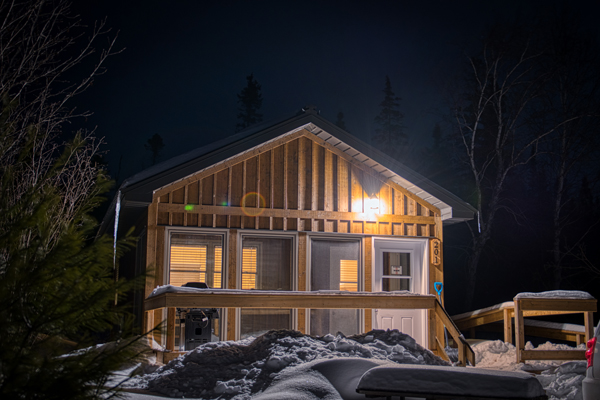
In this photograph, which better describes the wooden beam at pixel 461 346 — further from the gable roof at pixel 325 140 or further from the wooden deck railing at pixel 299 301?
the gable roof at pixel 325 140

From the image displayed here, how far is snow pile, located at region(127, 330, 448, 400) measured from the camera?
6281 mm

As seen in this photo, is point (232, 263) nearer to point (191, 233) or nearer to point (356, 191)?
point (191, 233)

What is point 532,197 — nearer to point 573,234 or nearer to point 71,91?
point 573,234

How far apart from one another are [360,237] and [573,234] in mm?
16577

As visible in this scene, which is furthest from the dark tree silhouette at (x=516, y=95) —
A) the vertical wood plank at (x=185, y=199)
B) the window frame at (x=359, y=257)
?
the vertical wood plank at (x=185, y=199)

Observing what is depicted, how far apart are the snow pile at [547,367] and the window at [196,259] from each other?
17.4 feet

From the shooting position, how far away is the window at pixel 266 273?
1048 centimetres

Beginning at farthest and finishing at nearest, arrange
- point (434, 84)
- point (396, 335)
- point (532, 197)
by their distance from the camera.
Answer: point (532, 197) → point (434, 84) → point (396, 335)

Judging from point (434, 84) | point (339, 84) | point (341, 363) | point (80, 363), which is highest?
point (339, 84)

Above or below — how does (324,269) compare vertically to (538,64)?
below

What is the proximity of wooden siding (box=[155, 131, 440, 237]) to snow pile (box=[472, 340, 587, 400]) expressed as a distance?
2.60m

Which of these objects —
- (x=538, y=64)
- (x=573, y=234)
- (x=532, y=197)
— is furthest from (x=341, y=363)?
(x=532, y=197)

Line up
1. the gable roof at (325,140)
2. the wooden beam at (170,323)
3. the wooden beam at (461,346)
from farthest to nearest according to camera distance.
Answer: the gable roof at (325,140) < the wooden beam at (461,346) < the wooden beam at (170,323)

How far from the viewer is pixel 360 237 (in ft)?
36.6
